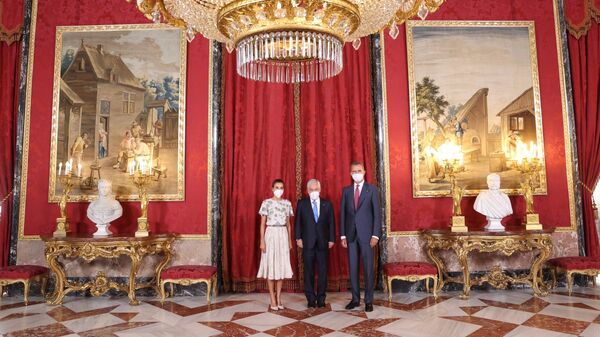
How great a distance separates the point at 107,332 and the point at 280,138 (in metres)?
3.13

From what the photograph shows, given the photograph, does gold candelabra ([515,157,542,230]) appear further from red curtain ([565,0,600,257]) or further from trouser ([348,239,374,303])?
trouser ([348,239,374,303])

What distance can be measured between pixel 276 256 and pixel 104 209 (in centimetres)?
231

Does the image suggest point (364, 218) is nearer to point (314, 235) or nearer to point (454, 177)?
point (314, 235)

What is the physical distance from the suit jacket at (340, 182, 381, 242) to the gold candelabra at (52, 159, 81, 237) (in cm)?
343

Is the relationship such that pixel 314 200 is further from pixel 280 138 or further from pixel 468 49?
pixel 468 49

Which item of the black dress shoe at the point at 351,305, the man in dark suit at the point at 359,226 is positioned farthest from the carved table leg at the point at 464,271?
the black dress shoe at the point at 351,305

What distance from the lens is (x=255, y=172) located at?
587cm

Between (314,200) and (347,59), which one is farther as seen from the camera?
(347,59)

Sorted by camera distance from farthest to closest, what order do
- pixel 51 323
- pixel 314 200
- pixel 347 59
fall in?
1. pixel 347 59
2. pixel 314 200
3. pixel 51 323

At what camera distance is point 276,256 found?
4781 millimetres

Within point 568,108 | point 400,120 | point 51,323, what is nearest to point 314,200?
point 400,120

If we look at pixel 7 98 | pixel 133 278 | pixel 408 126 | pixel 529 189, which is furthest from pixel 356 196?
pixel 7 98

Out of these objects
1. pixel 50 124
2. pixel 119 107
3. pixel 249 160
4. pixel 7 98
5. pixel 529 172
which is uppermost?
pixel 7 98

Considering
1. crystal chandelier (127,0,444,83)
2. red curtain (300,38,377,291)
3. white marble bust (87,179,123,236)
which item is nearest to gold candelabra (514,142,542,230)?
red curtain (300,38,377,291)
